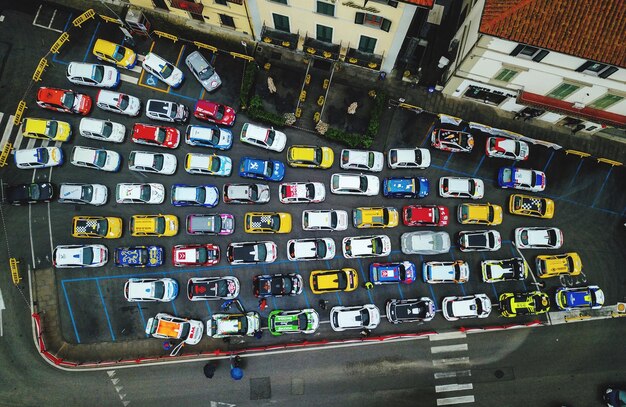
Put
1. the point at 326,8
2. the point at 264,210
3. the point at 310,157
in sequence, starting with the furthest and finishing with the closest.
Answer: the point at 264,210 < the point at 310,157 < the point at 326,8

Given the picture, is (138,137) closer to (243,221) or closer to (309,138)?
(243,221)

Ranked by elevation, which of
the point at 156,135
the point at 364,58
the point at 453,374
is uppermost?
the point at 364,58

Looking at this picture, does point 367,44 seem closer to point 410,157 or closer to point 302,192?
point 410,157

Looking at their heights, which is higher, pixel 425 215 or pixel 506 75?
pixel 506 75

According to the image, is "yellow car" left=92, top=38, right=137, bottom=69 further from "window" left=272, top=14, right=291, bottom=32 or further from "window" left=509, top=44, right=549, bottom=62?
"window" left=509, top=44, right=549, bottom=62

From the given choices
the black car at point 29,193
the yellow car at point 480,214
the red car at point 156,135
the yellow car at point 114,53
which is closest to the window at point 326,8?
the red car at point 156,135

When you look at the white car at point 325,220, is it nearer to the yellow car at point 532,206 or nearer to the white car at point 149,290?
the white car at point 149,290

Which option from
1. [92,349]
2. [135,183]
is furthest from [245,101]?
[92,349]

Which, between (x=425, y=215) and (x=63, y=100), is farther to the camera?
(x=63, y=100)

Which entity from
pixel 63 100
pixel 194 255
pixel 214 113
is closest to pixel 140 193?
pixel 194 255
